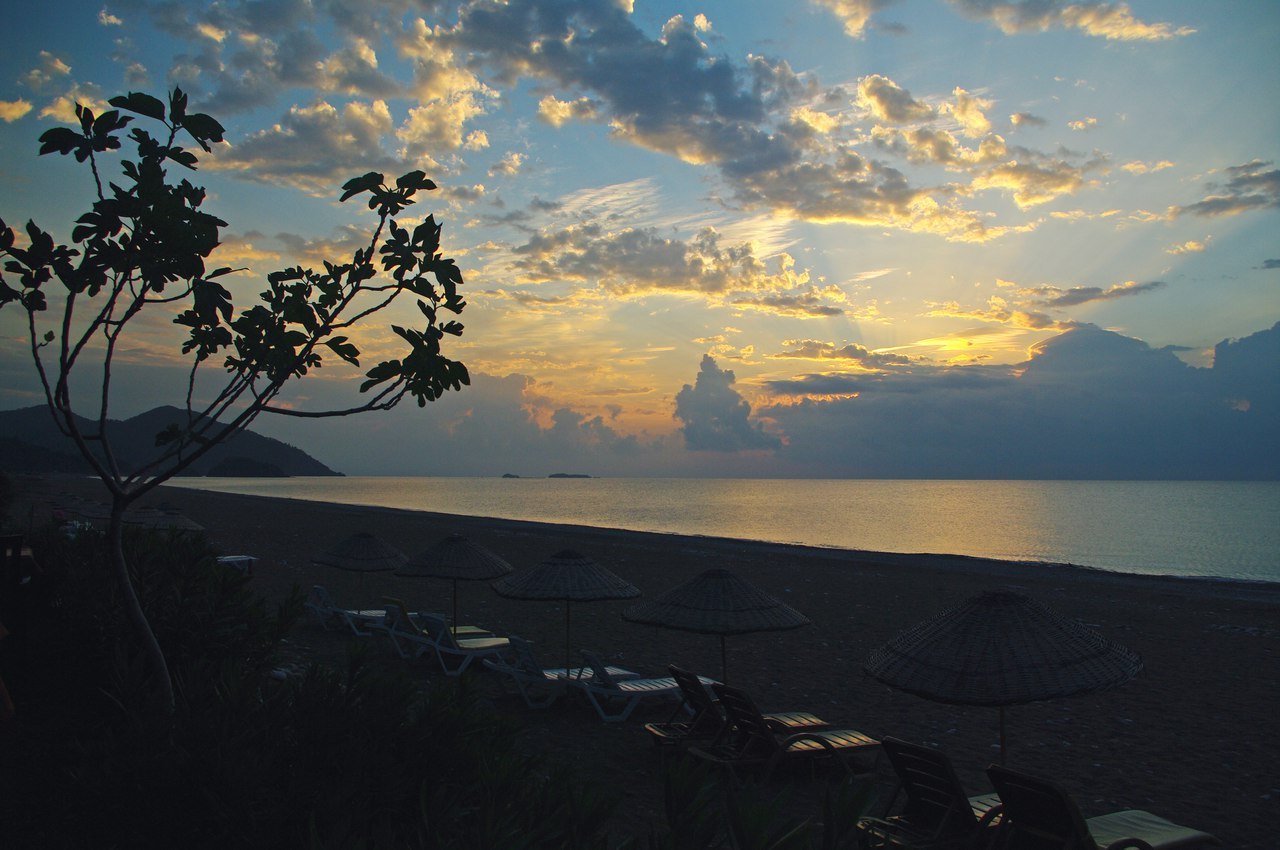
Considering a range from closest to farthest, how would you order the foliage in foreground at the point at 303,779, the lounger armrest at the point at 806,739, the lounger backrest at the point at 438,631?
1. the foliage in foreground at the point at 303,779
2. the lounger armrest at the point at 806,739
3. the lounger backrest at the point at 438,631

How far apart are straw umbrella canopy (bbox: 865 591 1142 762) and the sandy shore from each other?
90cm

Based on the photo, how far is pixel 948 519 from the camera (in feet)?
282

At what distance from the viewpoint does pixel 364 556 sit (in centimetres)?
1409

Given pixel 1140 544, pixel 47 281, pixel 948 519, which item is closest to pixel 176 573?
pixel 47 281

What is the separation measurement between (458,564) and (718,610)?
472 cm

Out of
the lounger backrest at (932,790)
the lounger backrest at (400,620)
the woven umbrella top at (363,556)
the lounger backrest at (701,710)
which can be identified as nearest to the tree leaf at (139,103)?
the lounger backrest at (932,790)

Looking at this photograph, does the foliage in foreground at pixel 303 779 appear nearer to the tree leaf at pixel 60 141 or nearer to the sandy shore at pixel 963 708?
the tree leaf at pixel 60 141

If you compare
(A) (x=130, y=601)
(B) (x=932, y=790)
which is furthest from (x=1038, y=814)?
(A) (x=130, y=601)

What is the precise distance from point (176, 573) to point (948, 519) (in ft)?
286

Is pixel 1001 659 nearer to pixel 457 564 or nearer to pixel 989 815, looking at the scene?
pixel 989 815

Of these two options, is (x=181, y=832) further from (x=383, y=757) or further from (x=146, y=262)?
(x=146, y=262)

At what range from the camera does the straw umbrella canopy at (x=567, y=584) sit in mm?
9508

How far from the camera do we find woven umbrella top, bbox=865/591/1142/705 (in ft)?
17.8

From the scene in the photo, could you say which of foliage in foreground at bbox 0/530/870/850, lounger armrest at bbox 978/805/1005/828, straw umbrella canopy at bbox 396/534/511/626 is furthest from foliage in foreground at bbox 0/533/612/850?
straw umbrella canopy at bbox 396/534/511/626
